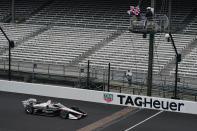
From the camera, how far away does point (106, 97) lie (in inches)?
1126

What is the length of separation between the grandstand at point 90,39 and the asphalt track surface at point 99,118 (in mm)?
6987

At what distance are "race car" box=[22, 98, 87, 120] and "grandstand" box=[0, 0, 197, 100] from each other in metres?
9.51

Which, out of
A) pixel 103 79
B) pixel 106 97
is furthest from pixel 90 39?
pixel 106 97

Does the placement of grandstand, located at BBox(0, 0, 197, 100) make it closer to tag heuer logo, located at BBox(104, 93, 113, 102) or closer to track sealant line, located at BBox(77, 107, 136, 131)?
tag heuer logo, located at BBox(104, 93, 113, 102)

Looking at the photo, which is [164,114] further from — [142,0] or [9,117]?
[142,0]

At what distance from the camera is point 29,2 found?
172ft

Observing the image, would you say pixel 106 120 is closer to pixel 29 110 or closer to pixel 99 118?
pixel 99 118

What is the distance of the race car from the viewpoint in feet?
82.5

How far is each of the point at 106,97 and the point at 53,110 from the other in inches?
166

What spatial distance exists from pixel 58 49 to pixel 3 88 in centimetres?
1033

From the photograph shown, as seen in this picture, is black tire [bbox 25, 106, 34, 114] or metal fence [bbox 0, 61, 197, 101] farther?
metal fence [bbox 0, 61, 197, 101]

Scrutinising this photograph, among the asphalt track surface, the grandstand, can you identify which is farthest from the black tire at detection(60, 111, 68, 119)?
the grandstand

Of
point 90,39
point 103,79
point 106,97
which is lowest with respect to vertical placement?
point 106,97

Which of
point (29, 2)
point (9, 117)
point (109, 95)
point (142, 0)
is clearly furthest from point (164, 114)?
point (29, 2)
